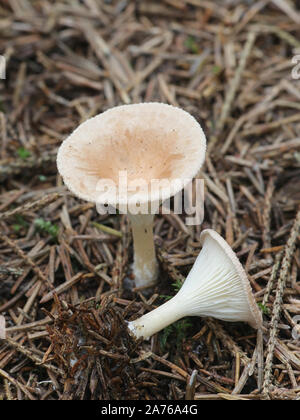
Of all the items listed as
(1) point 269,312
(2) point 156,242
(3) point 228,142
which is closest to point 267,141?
(3) point 228,142

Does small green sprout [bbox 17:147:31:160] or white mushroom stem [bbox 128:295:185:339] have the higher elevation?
small green sprout [bbox 17:147:31:160]

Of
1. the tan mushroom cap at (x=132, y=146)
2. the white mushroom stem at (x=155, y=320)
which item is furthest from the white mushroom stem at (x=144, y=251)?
the white mushroom stem at (x=155, y=320)

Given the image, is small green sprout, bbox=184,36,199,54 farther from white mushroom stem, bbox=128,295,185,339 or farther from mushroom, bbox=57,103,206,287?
white mushroom stem, bbox=128,295,185,339

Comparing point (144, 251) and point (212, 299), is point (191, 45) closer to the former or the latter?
point (144, 251)

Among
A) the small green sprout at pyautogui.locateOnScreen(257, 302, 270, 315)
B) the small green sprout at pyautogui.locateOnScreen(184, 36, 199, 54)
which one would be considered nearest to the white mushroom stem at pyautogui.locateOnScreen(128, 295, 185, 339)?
the small green sprout at pyautogui.locateOnScreen(257, 302, 270, 315)

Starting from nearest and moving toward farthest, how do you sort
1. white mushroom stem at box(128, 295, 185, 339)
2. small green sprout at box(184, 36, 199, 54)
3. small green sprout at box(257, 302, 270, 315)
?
white mushroom stem at box(128, 295, 185, 339), small green sprout at box(257, 302, 270, 315), small green sprout at box(184, 36, 199, 54)

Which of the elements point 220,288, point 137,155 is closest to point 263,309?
point 220,288

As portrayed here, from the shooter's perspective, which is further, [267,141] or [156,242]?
[267,141]

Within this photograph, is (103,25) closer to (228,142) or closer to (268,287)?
(228,142)
